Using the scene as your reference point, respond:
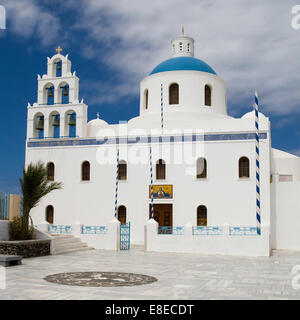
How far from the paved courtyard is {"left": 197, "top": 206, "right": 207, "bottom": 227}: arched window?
14.6 feet

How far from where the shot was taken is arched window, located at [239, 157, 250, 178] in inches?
715

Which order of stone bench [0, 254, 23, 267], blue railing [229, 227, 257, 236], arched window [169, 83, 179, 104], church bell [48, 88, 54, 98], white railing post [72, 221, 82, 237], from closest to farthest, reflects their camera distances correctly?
stone bench [0, 254, 23, 267] → blue railing [229, 227, 257, 236] → white railing post [72, 221, 82, 237] → church bell [48, 88, 54, 98] → arched window [169, 83, 179, 104]

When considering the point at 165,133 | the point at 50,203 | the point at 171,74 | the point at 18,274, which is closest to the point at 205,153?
the point at 165,133

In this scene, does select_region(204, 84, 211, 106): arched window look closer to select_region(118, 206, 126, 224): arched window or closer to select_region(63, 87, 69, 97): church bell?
select_region(63, 87, 69, 97): church bell

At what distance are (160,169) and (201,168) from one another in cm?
189

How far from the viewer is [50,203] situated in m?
20.0

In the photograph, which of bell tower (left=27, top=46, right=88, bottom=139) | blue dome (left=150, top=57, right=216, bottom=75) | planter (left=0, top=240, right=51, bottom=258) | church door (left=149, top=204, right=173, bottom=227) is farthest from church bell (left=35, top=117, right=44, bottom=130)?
planter (left=0, top=240, right=51, bottom=258)

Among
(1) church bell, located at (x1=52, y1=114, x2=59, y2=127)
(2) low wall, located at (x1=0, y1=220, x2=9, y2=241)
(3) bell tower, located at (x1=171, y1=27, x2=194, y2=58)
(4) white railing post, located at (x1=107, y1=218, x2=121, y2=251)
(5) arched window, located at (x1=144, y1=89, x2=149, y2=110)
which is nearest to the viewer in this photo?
(2) low wall, located at (x1=0, y1=220, x2=9, y2=241)

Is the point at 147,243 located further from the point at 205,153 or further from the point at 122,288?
the point at 122,288

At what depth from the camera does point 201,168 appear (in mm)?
18625

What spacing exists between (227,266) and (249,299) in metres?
4.63

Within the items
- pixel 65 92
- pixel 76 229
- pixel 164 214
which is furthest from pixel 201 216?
pixel 65 92

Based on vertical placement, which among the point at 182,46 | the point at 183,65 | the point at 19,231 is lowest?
the point at 19,231

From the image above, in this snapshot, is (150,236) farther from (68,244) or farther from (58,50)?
(58,50)
